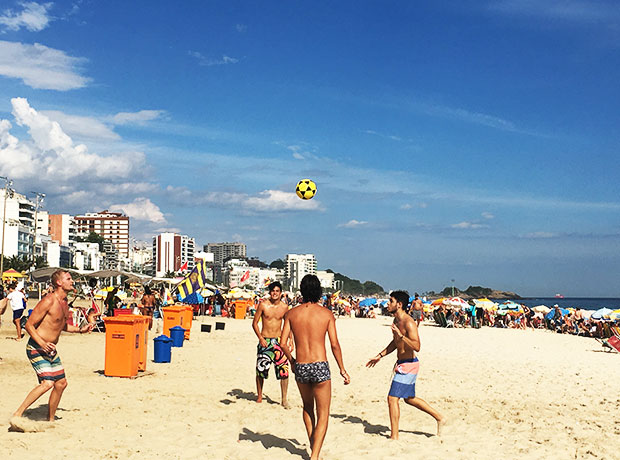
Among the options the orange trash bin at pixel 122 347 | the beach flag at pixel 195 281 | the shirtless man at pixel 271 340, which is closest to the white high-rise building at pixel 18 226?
the beach flag at pixel 195 281

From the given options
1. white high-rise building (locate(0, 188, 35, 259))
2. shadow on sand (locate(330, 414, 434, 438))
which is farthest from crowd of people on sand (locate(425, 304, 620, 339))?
white high-rise building (locate(0, 188, 35, 259))

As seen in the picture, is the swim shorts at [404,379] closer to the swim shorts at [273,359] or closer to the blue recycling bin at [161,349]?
the swim shorts at [273,359]

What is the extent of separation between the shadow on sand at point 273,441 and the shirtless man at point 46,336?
77.8 inches

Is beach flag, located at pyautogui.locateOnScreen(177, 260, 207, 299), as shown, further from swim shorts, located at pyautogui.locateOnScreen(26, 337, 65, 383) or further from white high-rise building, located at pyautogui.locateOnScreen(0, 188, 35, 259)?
white high-rise building, located at pyautogui.locateOnScreen(0, 188, 35, 259)

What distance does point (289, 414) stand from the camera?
757 cm

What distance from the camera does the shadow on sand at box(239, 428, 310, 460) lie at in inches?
231

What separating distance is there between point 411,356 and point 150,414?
125 inches

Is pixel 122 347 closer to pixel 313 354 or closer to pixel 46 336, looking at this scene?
pixel 46 336

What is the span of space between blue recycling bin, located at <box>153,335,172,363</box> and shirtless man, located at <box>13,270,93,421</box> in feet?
18.3

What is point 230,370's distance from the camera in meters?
11.4

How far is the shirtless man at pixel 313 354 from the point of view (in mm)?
5176

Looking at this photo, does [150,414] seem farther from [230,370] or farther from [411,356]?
[230,370]

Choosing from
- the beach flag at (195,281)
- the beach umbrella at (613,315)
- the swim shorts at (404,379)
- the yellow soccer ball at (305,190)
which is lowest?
the beach umbrella at (613,315)

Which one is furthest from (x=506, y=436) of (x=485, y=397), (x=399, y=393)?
(x=485, y=397)
